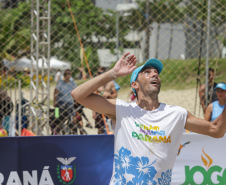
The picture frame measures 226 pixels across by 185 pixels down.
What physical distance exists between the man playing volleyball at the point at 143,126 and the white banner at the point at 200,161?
1.45 meters

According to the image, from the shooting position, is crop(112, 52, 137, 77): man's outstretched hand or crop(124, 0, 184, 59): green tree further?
crop(124, 0, 184, 59): green tree

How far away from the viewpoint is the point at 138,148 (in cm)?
292

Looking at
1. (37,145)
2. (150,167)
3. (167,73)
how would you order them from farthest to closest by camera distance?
(167,73) → (37,145) → (150,167)

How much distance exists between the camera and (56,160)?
4180 mm

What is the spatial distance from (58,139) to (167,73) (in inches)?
169

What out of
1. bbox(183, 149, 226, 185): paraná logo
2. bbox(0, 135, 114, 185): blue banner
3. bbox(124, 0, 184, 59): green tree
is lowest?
bbox(183, 149, 226, 185): paraná logo

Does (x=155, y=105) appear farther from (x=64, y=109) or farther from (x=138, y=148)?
(x=64, y=109)

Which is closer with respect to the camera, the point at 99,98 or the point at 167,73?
the point at 99,98

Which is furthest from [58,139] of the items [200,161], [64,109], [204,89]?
[204,89]

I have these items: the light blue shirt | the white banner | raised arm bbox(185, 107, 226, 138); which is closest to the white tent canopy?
the light blue shirt

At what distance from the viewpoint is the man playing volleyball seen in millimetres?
2914

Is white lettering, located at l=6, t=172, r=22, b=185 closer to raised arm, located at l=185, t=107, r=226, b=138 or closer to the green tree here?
raised arm, located at l=185, t=107, r=226, b=138

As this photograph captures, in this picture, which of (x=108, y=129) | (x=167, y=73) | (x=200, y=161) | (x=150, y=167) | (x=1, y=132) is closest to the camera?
(x=150, y=167)

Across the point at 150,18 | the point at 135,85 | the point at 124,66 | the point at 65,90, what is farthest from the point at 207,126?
the point at 150,18
